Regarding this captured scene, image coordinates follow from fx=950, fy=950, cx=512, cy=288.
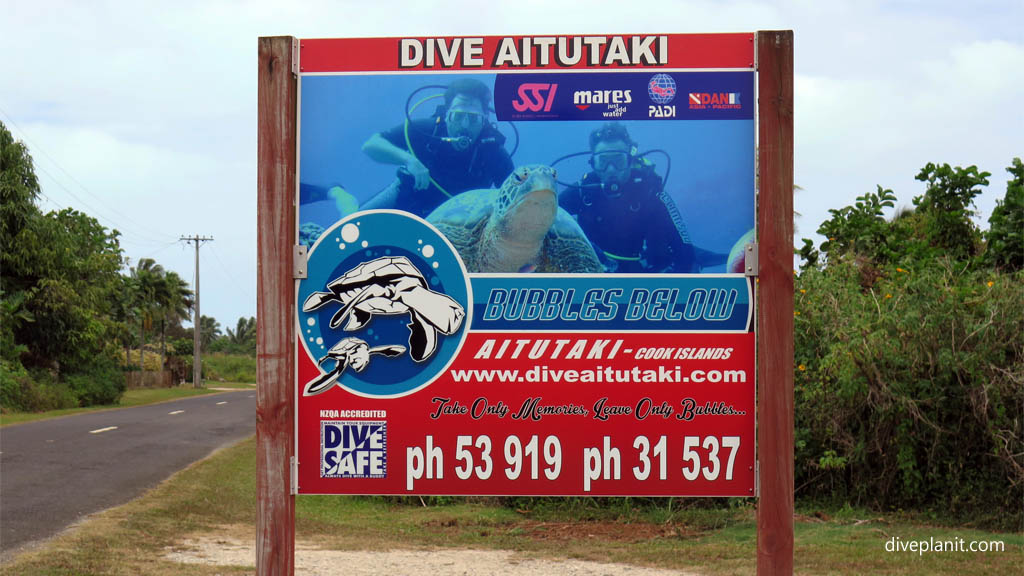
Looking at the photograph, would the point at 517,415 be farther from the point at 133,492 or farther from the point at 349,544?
the point at 133,492

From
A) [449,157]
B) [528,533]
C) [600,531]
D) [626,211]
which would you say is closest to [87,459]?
[528,533]

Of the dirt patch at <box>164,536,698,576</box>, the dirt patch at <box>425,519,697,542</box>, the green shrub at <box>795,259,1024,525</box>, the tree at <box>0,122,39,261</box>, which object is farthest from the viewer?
the tree at <box>0,122,39,261</box>

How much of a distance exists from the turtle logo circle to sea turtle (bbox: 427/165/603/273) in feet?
0.29

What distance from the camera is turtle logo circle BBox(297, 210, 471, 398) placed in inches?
165

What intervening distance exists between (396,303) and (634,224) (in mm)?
1105

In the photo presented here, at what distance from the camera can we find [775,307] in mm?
4070

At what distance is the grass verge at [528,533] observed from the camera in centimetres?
807

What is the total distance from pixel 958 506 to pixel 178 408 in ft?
92.4

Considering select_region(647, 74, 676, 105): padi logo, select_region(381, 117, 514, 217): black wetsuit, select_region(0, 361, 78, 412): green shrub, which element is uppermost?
select_region(647, 74, 676, 105): padi logo

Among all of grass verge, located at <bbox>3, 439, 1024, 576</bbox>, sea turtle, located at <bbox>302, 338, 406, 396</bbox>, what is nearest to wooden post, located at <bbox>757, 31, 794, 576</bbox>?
sea turtle, located at <bbox>302, 338, 406, 396</bbox>

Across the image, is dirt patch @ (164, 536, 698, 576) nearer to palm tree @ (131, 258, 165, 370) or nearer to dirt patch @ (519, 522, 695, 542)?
dirt patch @ (519, 522, 695, 542)

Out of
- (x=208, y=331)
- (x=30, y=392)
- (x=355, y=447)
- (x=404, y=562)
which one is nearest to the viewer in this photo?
(x=355, y=447)

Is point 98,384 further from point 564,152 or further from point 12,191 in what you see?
point 564,152

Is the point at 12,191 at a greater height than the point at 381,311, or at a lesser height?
greater
